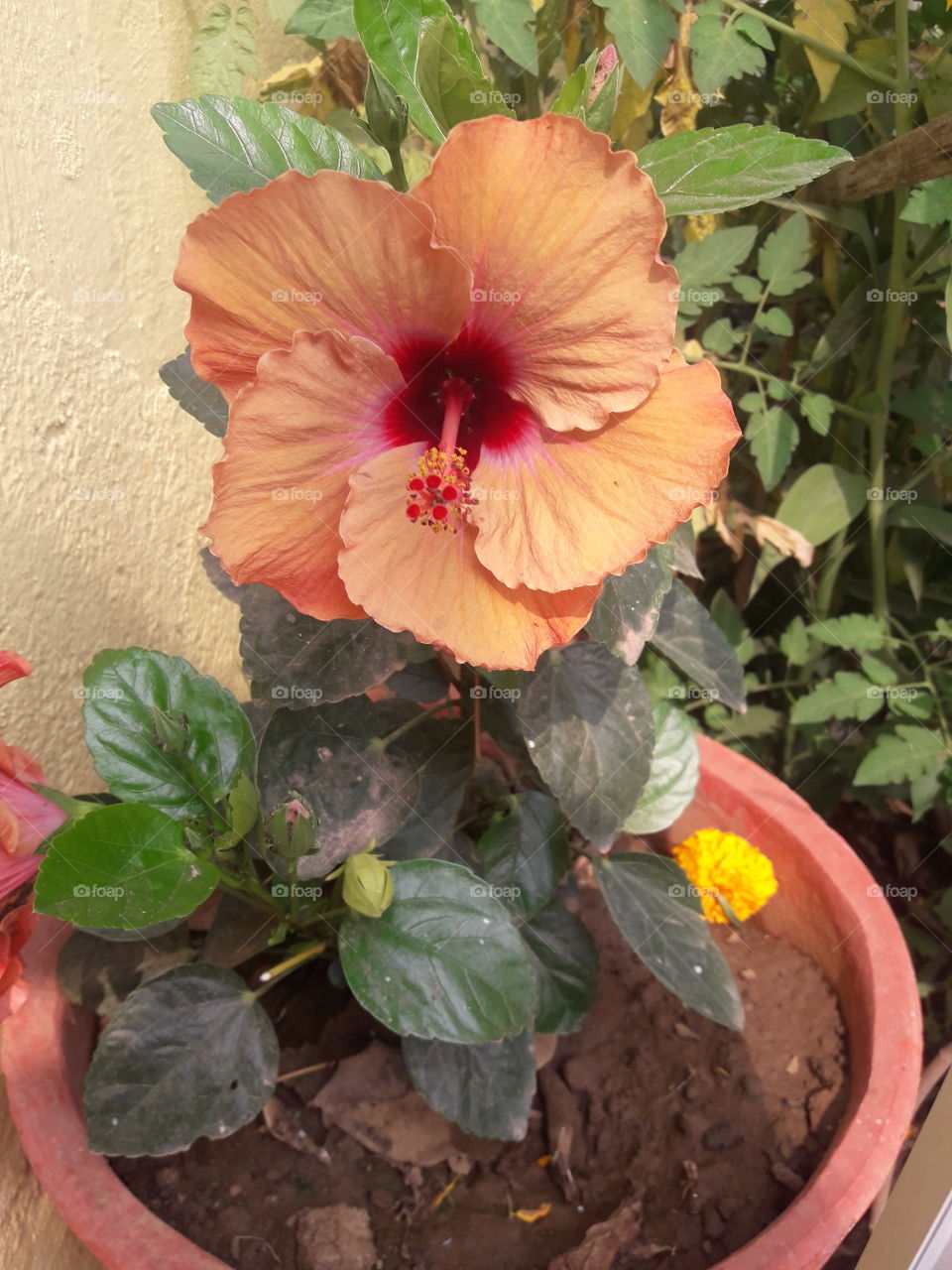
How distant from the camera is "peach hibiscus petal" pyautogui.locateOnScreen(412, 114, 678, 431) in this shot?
19.7 inches

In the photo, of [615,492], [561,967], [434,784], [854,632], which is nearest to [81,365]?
[434,784]

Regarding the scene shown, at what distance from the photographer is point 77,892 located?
2.17 feet

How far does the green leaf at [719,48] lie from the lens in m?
1.01

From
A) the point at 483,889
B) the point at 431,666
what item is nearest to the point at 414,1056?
the point at 483,889

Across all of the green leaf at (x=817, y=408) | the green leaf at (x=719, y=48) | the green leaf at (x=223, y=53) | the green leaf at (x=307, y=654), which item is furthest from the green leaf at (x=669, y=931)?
the green leaf at (x=223, y=53)

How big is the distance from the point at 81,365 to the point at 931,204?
2.88ft

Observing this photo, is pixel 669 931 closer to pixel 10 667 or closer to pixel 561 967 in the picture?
pixel 561 967

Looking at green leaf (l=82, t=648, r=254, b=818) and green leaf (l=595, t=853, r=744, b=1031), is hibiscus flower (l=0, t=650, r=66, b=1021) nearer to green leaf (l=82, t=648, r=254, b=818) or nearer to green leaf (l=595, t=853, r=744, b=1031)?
green leaf (l=82, t=648, r=254, b=818)

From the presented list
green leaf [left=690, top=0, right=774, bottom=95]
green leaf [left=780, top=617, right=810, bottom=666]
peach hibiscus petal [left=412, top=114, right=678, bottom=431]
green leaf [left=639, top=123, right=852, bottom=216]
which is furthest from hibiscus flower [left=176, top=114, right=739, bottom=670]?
green leaf [left=780, top=617, right=810, bottom=666]

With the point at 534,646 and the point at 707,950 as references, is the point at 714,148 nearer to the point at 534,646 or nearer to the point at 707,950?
the point at 534,646

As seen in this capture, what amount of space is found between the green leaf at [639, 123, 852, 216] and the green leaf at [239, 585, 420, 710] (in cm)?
36

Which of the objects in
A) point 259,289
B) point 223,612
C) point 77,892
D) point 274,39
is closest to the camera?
point 259,289

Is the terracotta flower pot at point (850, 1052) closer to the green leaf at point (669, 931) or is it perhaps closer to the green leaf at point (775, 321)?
the green leaf at point (669, 931)

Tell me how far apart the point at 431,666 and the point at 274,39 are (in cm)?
85
